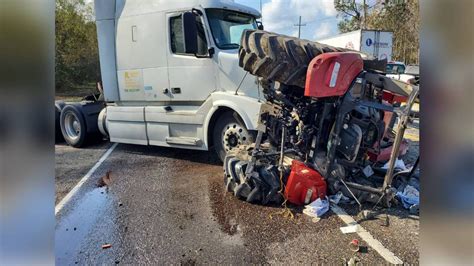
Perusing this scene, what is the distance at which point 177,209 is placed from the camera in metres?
4.65

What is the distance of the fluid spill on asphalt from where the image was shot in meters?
3.65

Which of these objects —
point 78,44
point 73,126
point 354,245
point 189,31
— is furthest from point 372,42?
point 78,44

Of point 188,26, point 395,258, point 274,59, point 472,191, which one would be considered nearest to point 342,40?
point 188,26

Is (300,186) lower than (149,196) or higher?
higher

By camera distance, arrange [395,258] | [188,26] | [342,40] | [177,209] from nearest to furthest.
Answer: [395,258] → [177,209] → [188,26] → [342,40]

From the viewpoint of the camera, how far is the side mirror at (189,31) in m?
5.98

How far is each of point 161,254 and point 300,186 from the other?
1.83m

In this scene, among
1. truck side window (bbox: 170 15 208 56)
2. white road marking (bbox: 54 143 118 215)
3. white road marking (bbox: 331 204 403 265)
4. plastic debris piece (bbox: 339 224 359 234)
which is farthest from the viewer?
truck side window (bbox: 170 15 208 56)

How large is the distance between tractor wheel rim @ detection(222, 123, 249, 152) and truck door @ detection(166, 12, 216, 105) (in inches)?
32.9

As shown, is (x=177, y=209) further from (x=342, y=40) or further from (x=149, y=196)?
(x=342, y=40)

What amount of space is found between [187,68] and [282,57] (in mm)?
2726

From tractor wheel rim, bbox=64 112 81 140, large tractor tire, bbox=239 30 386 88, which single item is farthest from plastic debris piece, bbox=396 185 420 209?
tractor wheel rim, bbox=64 112 81 140

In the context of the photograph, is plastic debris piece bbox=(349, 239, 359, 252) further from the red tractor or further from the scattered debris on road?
the scattered debris on road

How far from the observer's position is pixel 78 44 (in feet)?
81.4
